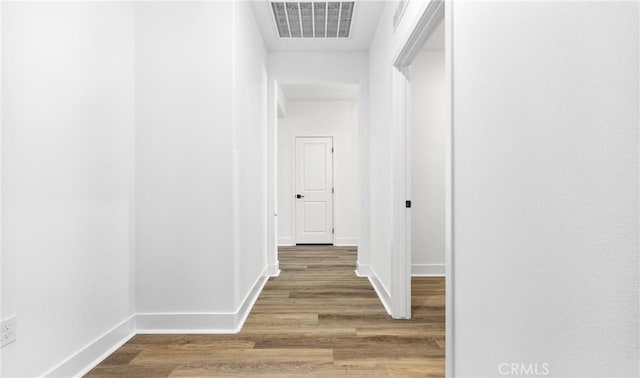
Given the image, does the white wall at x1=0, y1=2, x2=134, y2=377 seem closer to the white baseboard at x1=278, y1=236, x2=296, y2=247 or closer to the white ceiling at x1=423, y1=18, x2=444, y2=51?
the white ceiling at x1=423, y1=18, x2=444, y2=51

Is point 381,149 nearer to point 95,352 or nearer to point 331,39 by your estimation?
point 331,39

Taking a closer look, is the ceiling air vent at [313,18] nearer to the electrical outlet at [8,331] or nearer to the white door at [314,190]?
the electrical outlet at [8,331]

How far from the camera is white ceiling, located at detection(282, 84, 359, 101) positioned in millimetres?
5742

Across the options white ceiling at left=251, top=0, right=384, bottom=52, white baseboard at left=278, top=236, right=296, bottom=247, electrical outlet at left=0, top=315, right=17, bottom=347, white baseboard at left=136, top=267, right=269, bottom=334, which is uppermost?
white ceiling at left=251, top=0, right=384, bottom=52

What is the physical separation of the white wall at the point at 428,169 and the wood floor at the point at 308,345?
895 millimetres

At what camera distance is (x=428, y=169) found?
4184 millimetres

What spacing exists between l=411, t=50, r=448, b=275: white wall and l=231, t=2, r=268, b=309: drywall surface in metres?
1.72

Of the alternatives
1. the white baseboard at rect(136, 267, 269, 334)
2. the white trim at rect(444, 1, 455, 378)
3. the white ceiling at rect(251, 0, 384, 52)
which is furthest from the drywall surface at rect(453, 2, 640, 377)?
the white ceiling at rect(251, 0, 384, 52)

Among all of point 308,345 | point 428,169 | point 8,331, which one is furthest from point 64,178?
point 428,169

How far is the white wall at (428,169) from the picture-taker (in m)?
4.16

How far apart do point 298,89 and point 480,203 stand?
500cm

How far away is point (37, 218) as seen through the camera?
5.22 ft

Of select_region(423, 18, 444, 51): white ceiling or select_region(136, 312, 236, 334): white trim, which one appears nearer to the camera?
select_region(136, 312, 236, 334): white trim

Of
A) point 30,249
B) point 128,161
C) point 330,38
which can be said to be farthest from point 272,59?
point 30,249
